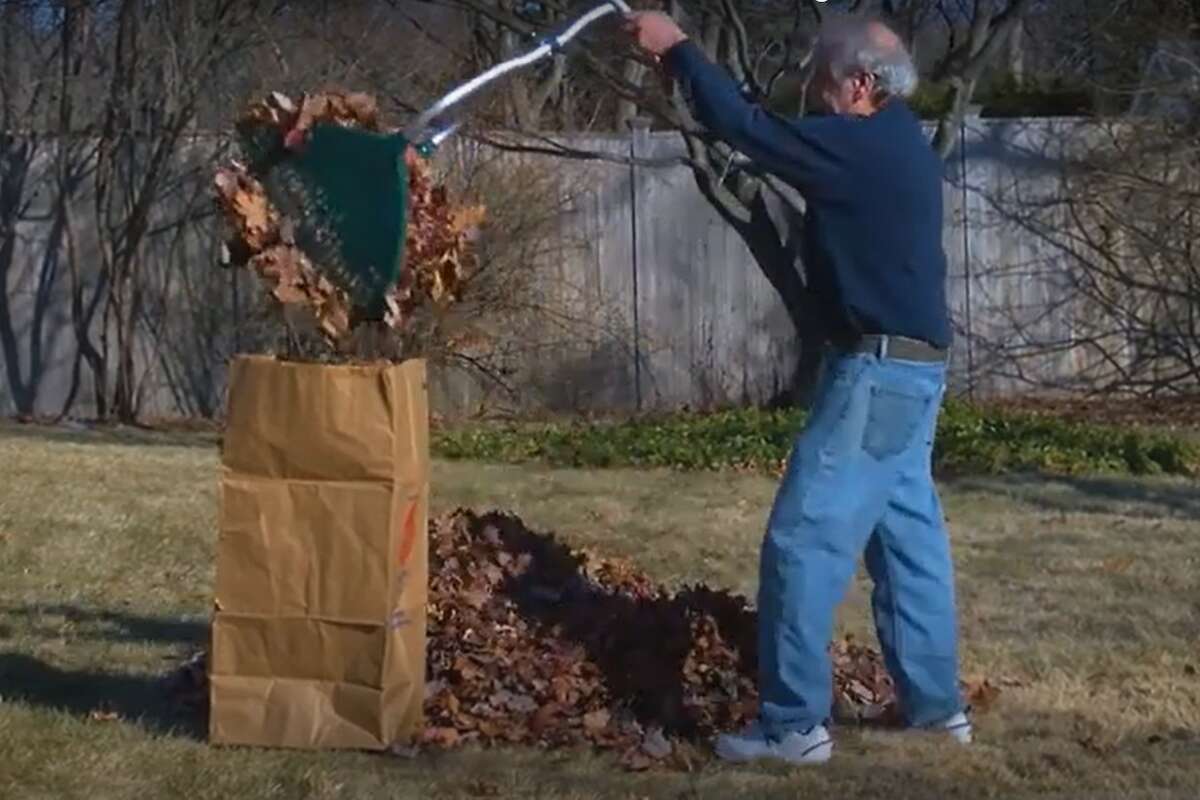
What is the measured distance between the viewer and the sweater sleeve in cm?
504

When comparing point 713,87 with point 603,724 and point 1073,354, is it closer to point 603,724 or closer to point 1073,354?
point 603,724

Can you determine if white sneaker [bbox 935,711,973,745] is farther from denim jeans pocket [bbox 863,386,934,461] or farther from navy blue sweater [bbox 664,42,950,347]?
navy blue sweater [bbox 664,42,950,347]

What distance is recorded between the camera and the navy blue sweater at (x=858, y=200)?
16.7 ft

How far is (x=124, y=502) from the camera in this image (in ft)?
32.3

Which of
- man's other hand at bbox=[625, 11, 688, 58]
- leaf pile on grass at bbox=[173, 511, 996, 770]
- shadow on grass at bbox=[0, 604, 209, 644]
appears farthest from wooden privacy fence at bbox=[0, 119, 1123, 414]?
man's other hand at bbox=[625, 11, 688, 58]

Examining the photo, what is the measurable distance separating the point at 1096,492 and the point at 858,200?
5.56 meters

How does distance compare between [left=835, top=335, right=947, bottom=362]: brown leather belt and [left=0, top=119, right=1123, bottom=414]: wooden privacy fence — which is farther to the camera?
[left=0, top=119, right=1123, bottom=414]: wooden privacy fence

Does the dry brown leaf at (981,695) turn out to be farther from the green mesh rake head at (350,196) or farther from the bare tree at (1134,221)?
the bare tree at (1134,221)

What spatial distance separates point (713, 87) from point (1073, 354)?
34.6ft

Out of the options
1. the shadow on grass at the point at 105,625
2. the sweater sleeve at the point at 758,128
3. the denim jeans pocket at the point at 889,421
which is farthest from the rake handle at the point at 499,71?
the shadow on grass at the point at 105,625

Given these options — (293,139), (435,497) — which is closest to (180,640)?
(293,139)

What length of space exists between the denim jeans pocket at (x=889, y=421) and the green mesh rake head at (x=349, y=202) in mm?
1145

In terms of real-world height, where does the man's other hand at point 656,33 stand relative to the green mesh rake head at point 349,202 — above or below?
above

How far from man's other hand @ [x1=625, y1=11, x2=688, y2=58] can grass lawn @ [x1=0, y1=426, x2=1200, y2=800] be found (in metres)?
1.67
